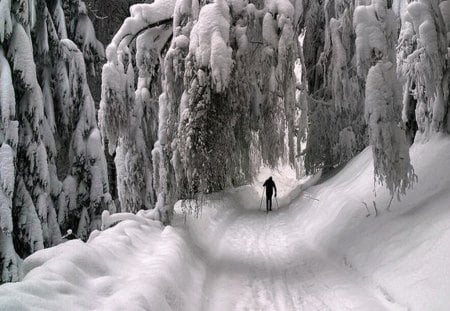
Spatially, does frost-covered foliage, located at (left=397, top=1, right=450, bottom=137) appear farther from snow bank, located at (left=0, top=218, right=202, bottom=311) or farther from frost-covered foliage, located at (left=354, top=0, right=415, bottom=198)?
snow bank, located at (left=0, top=218, right=202, bottom=311)

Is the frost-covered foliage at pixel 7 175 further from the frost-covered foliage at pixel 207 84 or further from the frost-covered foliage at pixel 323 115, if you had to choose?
the frost-covered foliage at pixel 323 115

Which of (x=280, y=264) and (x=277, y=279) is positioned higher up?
(x=277, y=279)

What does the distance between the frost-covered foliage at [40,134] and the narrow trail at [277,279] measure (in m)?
2.61

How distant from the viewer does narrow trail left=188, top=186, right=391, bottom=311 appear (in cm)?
593

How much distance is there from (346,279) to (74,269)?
13.1 ft

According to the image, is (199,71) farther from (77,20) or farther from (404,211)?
(77,20)

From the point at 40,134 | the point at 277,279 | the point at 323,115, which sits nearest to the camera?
the point at 277,279

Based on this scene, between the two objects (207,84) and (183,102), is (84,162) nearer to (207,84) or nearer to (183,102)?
(183,102)

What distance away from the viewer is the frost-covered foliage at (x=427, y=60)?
6.54 meters

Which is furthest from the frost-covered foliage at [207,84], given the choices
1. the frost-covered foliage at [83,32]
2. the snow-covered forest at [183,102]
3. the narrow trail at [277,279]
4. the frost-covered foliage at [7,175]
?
the frost-covered foliage at [83,32]

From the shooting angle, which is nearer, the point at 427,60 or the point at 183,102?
the point at 427,60

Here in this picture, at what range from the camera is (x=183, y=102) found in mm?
7277

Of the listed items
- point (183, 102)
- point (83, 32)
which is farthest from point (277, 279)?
point (83, 32)

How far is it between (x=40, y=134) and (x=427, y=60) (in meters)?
5.91
